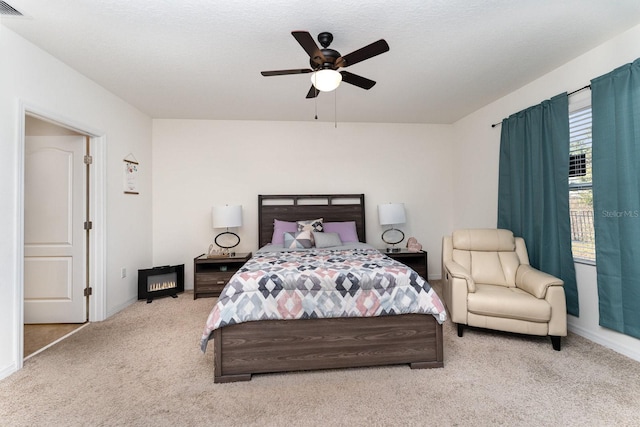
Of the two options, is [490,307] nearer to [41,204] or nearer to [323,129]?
[323,129]

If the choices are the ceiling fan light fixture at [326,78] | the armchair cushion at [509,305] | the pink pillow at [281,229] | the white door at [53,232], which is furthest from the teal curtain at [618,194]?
the white door at [53,232]

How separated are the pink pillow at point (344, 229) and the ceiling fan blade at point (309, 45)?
8.26 ft

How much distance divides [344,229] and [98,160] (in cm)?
→ 316

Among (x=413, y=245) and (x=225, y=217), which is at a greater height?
(x=225, y=217)

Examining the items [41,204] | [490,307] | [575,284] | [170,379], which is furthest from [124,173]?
[575,284]

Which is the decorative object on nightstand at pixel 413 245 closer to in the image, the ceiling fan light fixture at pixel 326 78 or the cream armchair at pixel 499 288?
the cream armchair at pixel 499 288

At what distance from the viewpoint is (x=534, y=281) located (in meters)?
2.58

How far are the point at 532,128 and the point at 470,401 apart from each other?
2849 millimetres

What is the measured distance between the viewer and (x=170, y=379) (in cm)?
205

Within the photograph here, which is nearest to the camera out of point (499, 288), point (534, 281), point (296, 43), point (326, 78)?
point (326, 78)

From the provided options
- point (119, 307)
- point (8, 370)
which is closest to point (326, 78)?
point (8, 370)

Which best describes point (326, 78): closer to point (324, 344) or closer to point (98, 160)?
point (324, 344)

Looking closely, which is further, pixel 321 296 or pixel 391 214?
pixel 391 214

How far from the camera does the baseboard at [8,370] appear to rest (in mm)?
2071
